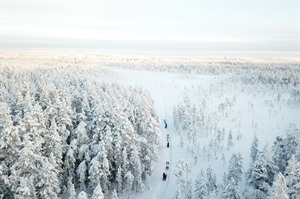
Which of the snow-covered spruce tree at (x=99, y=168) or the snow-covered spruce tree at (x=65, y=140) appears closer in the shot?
the snow-covered spruce tree at (x=65, y=140)

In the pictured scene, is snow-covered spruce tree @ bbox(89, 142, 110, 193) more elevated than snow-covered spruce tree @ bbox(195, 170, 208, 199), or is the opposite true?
snow-covered spruce tree @ bbox(89, 142, 110, 193)

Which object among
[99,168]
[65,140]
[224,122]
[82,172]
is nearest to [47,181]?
[82,172]

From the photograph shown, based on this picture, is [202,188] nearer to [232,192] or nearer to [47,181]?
[232,192]

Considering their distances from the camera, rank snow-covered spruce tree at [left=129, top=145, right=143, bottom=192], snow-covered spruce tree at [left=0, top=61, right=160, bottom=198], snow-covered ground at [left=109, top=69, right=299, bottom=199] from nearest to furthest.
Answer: snow-covered spruce tree at [left=0, top=61, right=160, bottom=198] < snow-covered spruce tree at [left=129, top=145, right=143, bottom=192] < snow-covered ground at [left=109, top=69, right=299, bottom=199]

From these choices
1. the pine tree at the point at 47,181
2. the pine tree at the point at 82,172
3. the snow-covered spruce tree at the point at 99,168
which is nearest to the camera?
the pine tree at the point at 47,181

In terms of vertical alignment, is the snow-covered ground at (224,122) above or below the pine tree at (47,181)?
below

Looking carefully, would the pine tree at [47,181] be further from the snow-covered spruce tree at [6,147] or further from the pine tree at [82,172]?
the pine tree at [82,172]

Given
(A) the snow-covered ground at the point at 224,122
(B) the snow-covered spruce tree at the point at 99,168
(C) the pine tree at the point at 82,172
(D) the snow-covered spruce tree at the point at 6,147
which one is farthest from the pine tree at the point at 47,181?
(A) the snow-covered ground at the point at 224,122

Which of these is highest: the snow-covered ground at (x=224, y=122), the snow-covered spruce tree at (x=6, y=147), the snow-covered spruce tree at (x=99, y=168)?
the snow-covered spruce tree at (x=6, y=147)

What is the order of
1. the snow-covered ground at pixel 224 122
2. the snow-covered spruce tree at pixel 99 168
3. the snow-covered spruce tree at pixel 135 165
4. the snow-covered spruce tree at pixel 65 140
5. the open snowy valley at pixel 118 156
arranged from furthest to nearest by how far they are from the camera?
the snow-covered ground at pixel 224 122 < the snow-covered spruce tree at pixel 135 165 < the snow-covered spruce tree at pixel 99 168 < the snow-covered spruce tree at pixel 65 140 < the open snowy valley at pixel 118 156

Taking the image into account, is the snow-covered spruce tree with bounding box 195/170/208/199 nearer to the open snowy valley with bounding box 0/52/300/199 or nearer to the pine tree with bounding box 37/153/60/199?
the open snowy valley with bounding box 0/52/300/199

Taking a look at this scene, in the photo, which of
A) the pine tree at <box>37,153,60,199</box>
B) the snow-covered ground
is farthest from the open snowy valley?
the snow-covered ground
